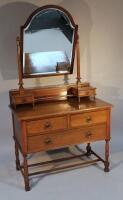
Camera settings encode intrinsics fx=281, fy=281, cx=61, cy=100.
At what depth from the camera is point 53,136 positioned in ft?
7.50

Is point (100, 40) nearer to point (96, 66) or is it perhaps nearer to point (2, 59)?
point (96, 66)

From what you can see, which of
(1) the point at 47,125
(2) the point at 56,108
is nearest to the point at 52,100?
(2) the point at 56,108

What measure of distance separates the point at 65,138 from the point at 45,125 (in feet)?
0.71

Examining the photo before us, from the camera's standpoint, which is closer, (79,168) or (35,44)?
(35,44)

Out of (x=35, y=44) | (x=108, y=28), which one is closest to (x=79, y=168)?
(x=35, y=44)

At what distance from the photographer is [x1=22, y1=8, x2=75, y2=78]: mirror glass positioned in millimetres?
2395

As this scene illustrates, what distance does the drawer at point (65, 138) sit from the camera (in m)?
2.24

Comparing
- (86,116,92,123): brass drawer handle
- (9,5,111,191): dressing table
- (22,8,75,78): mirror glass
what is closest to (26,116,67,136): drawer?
(9,5,111,191): dressing table

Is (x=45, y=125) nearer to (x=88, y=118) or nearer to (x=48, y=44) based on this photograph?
(x=88, y=118)

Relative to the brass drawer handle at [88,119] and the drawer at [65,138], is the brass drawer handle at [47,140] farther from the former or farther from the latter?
the brass drawer handle at [88,119]

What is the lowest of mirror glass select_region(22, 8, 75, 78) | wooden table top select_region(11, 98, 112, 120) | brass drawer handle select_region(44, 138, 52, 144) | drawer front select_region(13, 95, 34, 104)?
brass drawer handle select_region(44, 138, 52, 144)

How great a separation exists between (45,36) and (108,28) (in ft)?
2.44

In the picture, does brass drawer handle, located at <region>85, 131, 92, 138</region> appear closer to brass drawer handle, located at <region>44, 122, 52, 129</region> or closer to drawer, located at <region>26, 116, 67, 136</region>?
drawer, located at <region>26, 116, 67, 136</region>

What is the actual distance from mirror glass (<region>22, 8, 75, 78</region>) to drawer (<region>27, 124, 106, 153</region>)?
598 mm
